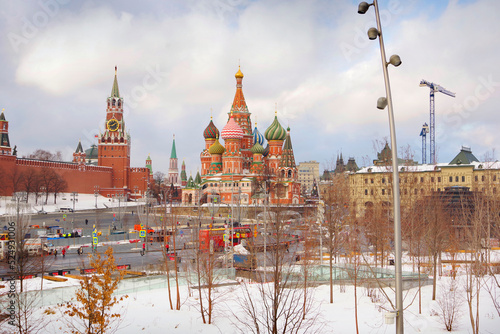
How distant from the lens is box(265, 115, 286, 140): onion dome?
84375 mm

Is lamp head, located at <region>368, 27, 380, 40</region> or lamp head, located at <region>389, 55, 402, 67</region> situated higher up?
lamp head, located at <region>368, 27, 380, 40</region>

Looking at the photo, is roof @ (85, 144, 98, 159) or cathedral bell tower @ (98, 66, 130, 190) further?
roof @ (85, 144, 98, 159)

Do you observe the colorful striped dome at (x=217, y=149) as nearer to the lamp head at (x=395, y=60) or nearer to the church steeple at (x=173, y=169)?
the lamp head at (x=395, y=60)

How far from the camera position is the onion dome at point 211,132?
91125 millimetres

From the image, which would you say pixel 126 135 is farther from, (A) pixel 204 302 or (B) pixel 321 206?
(A) pixel 204 302

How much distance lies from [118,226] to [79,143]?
248 feet

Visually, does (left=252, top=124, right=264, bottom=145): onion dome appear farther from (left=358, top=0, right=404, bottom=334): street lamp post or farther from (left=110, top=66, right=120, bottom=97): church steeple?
(left=358, top=0, right=404, bottom=334): street lamp post

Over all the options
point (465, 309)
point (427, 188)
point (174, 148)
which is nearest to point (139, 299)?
point (465, 309)

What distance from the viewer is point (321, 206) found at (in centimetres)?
2708

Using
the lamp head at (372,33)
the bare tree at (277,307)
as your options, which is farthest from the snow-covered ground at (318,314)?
the lamp head at (372,33)

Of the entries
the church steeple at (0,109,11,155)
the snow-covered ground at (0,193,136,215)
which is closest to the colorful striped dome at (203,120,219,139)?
the snow-covered ground at (0,193,136,215)

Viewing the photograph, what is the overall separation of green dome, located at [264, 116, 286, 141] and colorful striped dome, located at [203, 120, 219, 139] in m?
11.6

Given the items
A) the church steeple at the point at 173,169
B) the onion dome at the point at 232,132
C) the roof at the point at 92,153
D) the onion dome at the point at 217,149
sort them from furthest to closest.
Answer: the church steeple at the point at 173,169
the roof at the point at 92,153
the onion dome at the point at 217,149
the onion dome at the point at 232,132

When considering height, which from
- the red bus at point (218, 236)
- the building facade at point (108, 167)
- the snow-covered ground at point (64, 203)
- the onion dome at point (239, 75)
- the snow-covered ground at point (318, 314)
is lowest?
the snow-covered ground at point (318, 314)
